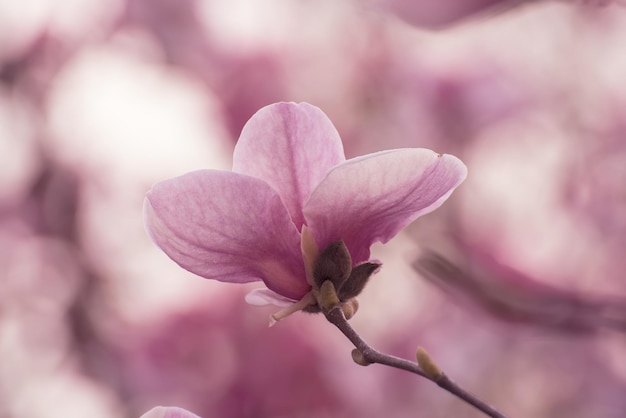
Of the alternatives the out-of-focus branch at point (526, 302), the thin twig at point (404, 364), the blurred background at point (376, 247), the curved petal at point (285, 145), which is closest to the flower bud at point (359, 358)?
the thin twig at point (404, 364)

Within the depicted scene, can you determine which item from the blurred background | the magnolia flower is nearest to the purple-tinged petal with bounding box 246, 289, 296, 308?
the magnolia flower

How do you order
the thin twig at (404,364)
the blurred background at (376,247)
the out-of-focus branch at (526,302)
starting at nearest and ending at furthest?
the thin twig at (404,364)
the out-of-focus branch at (526,302)
the blurred background at (376,247)

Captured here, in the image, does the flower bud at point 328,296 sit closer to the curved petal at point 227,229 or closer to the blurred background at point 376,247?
the curved petal at point 227,229

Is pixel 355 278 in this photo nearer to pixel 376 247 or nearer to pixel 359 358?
pixel 359 358

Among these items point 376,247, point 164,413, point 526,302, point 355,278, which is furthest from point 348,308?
point 376,247

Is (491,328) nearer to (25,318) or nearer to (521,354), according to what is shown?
(521,354)

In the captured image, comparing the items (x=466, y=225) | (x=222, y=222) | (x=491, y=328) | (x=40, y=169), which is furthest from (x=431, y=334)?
(x=222, y=222)

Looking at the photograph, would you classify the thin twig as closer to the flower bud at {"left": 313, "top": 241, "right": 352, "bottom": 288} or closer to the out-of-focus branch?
the flower bud at {"left": 313, "top": 241, "right": 352, "bottom": 288}
